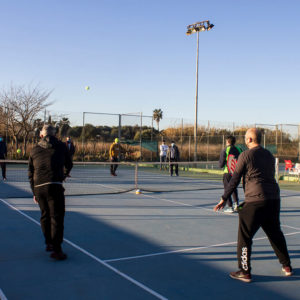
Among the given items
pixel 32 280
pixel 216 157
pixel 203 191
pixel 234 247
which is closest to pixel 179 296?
pixel 32 280

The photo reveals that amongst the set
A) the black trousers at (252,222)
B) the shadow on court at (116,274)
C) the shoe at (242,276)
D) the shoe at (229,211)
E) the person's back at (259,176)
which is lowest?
the shadow on court at (116,274)

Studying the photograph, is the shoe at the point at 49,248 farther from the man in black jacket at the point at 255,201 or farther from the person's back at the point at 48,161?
the man in black jacket at the point at 255,201

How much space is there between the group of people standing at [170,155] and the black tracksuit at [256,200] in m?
10.5

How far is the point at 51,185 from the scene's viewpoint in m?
5.16

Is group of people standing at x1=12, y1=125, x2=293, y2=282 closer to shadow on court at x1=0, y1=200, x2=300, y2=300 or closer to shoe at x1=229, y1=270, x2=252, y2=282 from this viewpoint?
shoe at x1=229, y1=270, x2=252, y2=282

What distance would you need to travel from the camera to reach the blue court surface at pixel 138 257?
412 centimetres

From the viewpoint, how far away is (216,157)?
29.4m

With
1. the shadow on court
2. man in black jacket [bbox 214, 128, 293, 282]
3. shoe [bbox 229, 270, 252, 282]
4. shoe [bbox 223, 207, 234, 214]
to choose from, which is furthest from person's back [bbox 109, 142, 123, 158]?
shoe [bbox 229, 270, 252, 282]

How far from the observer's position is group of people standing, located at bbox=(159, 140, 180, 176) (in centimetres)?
1916

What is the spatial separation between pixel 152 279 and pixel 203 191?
336 inches

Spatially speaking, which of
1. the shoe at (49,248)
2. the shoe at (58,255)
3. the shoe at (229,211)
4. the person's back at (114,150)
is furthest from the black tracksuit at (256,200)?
the person's back at (114,150)

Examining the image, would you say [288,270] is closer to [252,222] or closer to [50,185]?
[252,222]

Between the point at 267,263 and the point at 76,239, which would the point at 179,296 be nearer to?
the point at 267,263

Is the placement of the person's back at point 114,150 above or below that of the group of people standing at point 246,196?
above
